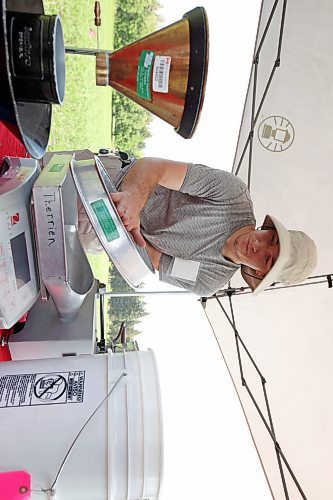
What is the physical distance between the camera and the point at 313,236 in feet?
5.74

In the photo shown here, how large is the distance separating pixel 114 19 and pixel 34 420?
5813mm

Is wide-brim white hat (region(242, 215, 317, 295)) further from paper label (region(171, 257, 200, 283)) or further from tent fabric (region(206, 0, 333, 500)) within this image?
tent fabric (region(206, 0, 333, 500))

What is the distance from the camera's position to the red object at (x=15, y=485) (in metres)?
0.78

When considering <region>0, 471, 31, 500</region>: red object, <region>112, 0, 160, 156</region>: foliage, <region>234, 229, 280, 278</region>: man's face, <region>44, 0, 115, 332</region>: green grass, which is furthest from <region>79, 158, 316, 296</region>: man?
<region>112, 0, 160, 156</region>: foliage

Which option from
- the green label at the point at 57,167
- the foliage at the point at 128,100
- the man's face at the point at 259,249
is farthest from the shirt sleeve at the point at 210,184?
the foliage at the point at 128,100

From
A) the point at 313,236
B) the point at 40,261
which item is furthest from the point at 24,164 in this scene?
the point at 313,236

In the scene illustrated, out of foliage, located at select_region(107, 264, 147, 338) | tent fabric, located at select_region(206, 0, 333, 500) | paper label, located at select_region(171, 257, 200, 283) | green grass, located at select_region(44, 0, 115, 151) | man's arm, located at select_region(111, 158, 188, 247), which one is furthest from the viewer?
foliage, located at select_region(107, 264, 147, 338)

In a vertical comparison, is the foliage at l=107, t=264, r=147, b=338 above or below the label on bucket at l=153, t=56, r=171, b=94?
below

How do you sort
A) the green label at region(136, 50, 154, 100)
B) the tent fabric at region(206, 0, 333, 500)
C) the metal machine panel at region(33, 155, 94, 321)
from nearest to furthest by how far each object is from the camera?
1. the green label at region(136, 50, 154, 100)
2. the metal machine panel at region(33, 155, 94, 321)
3. the tent fabric at region(206, 0, 333, 500)

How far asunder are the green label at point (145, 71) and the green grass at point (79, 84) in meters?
1.88

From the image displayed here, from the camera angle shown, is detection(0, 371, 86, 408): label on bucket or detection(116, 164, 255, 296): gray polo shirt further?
detection(116, 164, 255, 296): gray polo shirt

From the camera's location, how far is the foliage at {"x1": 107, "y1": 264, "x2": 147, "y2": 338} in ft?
13.9

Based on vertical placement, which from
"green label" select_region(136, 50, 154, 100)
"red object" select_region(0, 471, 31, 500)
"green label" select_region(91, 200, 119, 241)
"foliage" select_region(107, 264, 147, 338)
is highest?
"green label" select_region(136, 50, 154, 100)

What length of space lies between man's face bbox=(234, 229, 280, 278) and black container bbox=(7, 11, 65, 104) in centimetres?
81
